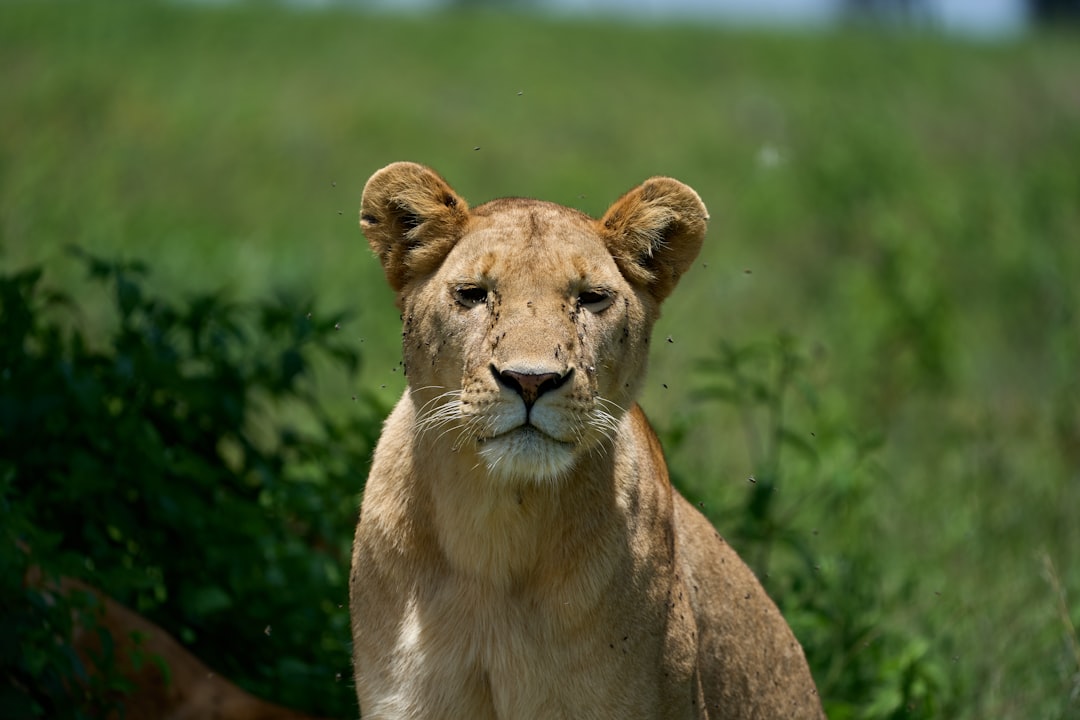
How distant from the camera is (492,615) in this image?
3.40 metres

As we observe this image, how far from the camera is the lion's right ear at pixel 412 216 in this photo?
138 inches

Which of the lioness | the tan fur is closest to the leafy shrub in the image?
the lioness

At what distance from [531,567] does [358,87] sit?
14070 mm

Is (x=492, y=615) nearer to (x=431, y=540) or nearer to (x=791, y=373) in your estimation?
(x=431, y=540)

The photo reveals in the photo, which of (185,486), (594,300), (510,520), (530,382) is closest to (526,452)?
(530,382)

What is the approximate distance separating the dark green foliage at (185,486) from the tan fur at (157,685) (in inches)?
4.8

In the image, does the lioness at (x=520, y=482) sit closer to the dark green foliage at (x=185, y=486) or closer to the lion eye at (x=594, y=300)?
the lion eye at (x=594, y=300)

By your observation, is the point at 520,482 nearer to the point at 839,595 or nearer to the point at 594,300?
the point at 594,300

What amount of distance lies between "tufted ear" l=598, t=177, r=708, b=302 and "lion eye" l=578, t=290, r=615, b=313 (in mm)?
203

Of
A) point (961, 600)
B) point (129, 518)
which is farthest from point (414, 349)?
point (961, 600)

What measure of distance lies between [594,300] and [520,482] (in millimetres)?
439

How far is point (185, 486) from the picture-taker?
4.99 m

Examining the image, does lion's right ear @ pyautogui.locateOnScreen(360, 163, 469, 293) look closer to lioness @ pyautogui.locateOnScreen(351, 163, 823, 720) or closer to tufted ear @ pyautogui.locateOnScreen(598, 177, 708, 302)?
lioness @ pyautogui.locateOnScreen(351, 163, 823, 720)

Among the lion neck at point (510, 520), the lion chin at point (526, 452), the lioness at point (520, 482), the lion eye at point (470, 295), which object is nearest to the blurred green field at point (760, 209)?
the lioness at point (520, 482)
